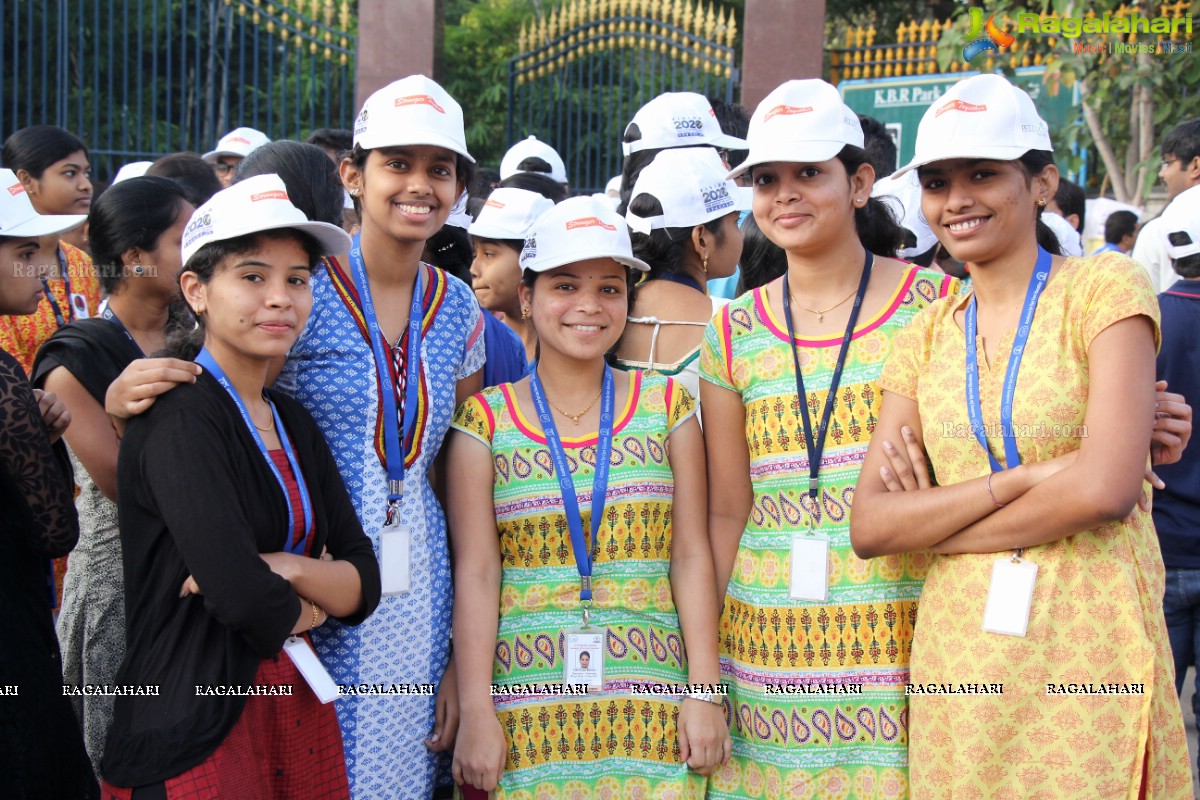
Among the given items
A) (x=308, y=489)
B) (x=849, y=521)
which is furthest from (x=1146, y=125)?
(x=308, y=489)

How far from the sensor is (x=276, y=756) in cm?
254

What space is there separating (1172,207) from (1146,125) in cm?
548

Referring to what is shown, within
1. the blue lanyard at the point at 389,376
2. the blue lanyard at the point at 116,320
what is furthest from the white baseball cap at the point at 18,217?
the blue lanyard at the point at 389,376

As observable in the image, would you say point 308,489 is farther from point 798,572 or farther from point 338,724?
point 798,572

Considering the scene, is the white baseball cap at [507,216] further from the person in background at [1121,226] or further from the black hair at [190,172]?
the person in background at [1121,226]

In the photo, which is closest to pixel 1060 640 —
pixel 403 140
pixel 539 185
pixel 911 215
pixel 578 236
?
pixel 578 236

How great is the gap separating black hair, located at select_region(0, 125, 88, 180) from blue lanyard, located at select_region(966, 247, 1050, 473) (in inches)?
208

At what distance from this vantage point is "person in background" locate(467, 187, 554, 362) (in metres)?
4.46

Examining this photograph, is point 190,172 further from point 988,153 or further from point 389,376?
point 988,153

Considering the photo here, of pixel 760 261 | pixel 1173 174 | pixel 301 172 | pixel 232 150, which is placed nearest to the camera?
pixel 301 172

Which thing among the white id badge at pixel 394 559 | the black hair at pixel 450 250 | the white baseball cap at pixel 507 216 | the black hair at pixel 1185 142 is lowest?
the white id badge at pixel 394 559

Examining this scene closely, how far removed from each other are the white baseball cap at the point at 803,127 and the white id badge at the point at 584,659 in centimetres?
129

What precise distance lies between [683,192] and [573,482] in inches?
46.9

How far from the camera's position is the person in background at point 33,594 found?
261 cm
